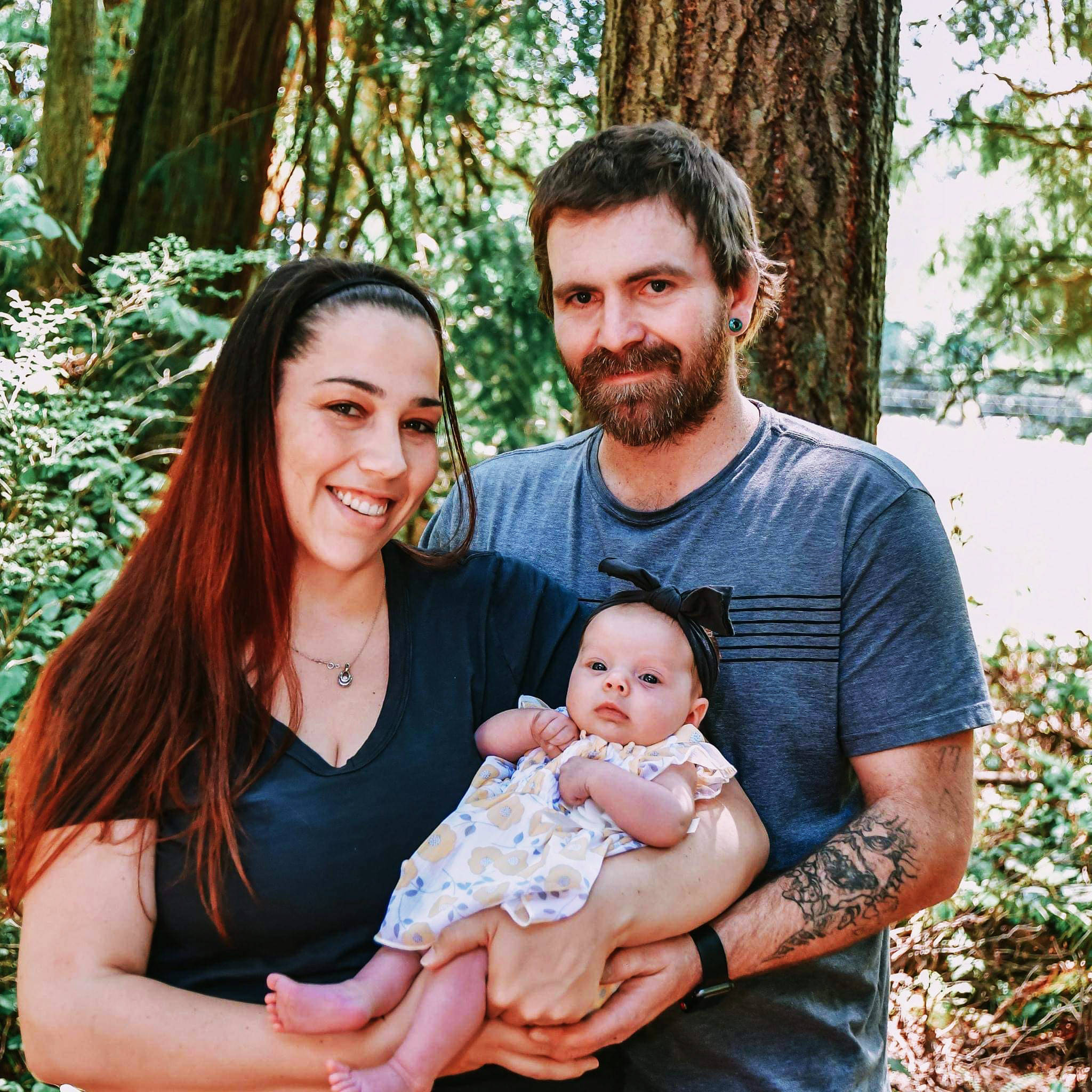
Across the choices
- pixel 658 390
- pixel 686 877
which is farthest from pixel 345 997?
pixel 658 390

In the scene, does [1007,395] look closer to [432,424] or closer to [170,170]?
[170,170]

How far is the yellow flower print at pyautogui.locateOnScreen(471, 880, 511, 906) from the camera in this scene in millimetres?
1729

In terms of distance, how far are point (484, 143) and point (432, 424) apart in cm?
373

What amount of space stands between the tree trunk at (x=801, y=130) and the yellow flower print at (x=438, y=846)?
149 centimetres

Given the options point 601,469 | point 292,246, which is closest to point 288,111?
point 292,246

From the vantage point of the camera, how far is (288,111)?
5.64 metres

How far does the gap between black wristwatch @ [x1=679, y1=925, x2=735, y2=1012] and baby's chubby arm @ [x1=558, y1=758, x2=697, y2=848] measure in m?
0.18

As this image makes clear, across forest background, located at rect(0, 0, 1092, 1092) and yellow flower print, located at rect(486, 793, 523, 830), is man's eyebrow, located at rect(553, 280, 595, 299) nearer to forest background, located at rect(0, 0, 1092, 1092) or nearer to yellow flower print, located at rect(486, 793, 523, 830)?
forest background, located at rect(0, 0, 1092, 1092)

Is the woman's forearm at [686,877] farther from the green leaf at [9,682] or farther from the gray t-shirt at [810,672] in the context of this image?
the green leaf at [9,682]

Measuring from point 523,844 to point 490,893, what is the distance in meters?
0.10

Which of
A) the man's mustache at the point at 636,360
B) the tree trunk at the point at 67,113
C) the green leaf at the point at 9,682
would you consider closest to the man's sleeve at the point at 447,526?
the man's mustache at the point at 636,360

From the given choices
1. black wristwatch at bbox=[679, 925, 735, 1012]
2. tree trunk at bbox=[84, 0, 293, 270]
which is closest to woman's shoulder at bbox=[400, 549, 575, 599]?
black wristwatch at bbox=[679, 925, 735, 1012]

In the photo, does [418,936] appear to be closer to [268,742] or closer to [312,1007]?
[312,1007]

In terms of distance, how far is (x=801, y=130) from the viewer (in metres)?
2.69
